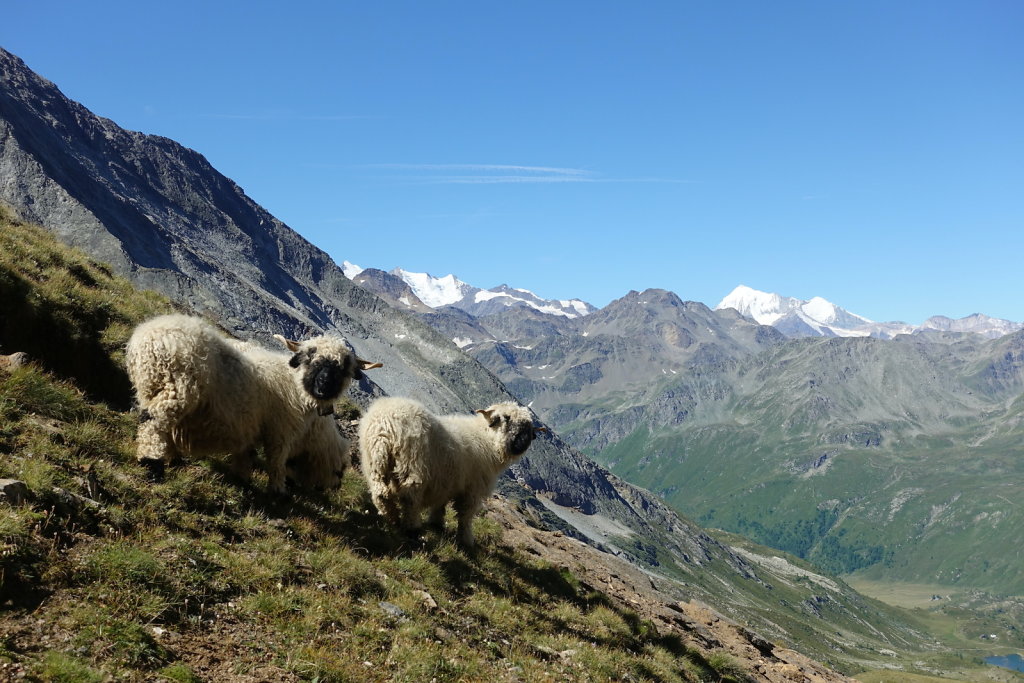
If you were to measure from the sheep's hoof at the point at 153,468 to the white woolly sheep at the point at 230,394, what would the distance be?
0.02 m

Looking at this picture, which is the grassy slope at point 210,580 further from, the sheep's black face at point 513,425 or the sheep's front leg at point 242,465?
the sheep's black face at point 513,425

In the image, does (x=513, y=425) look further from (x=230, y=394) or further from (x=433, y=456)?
(x=230, y=394)

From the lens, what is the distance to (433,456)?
53.5ft

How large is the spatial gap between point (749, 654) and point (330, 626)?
16.4 meters

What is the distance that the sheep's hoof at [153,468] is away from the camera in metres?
12.0

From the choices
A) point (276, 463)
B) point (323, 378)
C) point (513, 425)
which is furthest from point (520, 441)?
point (276, 463)

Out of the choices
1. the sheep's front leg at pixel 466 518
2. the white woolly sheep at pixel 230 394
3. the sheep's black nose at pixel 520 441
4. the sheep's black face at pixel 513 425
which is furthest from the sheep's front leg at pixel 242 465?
the sheep's black nose at pixel 520 441

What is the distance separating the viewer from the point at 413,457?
1567cm

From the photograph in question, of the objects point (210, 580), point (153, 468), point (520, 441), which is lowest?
point (210, 580)

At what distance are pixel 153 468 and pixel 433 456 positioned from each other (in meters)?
6.19

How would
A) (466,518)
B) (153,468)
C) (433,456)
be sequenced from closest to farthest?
(153,468) < (433,456) < (466,518)

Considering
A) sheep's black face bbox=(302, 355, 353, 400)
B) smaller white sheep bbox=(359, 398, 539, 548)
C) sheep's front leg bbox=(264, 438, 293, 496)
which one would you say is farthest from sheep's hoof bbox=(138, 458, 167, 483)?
smaller white sheep bbox=(359, 398, 539, 548)

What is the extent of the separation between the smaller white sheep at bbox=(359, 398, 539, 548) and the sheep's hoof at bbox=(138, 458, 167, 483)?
4.69 meters

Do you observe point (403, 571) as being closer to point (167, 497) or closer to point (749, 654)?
point (167, 497)
